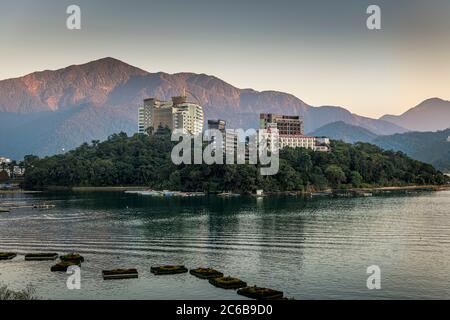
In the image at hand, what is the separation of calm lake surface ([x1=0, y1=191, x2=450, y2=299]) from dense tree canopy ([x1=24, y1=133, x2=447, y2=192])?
41.6 metres

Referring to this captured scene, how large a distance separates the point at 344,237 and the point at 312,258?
13.6 metres

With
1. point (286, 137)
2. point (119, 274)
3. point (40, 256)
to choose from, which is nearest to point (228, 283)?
point (119, 274)

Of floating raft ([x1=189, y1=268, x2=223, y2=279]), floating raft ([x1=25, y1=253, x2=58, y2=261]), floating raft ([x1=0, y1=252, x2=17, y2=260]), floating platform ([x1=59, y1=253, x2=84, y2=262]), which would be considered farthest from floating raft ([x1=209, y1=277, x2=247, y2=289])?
floating raft ([x1=0, y1=252, x2=17, y2=260])

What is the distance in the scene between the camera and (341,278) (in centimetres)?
3756

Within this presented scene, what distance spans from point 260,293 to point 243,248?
18382 millimetres

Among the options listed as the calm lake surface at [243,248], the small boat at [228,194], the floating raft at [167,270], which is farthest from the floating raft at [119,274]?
the small boat at [228,194]

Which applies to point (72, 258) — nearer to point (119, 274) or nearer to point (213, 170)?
point (119, 274)

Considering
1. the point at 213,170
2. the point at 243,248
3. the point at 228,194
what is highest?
the point at 213,170

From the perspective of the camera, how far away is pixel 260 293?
32.0 meters

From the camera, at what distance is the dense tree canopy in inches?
5236

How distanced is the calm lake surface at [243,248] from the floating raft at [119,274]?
674mm

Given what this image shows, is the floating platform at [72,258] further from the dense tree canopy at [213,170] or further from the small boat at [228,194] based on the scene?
the dense tree canopy at [213,170]

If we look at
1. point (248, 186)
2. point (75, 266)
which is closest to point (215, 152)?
point (248, 186)

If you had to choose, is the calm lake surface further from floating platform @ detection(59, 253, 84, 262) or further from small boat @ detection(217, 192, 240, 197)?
small boat @ detection(217, 192, 240, 197)
